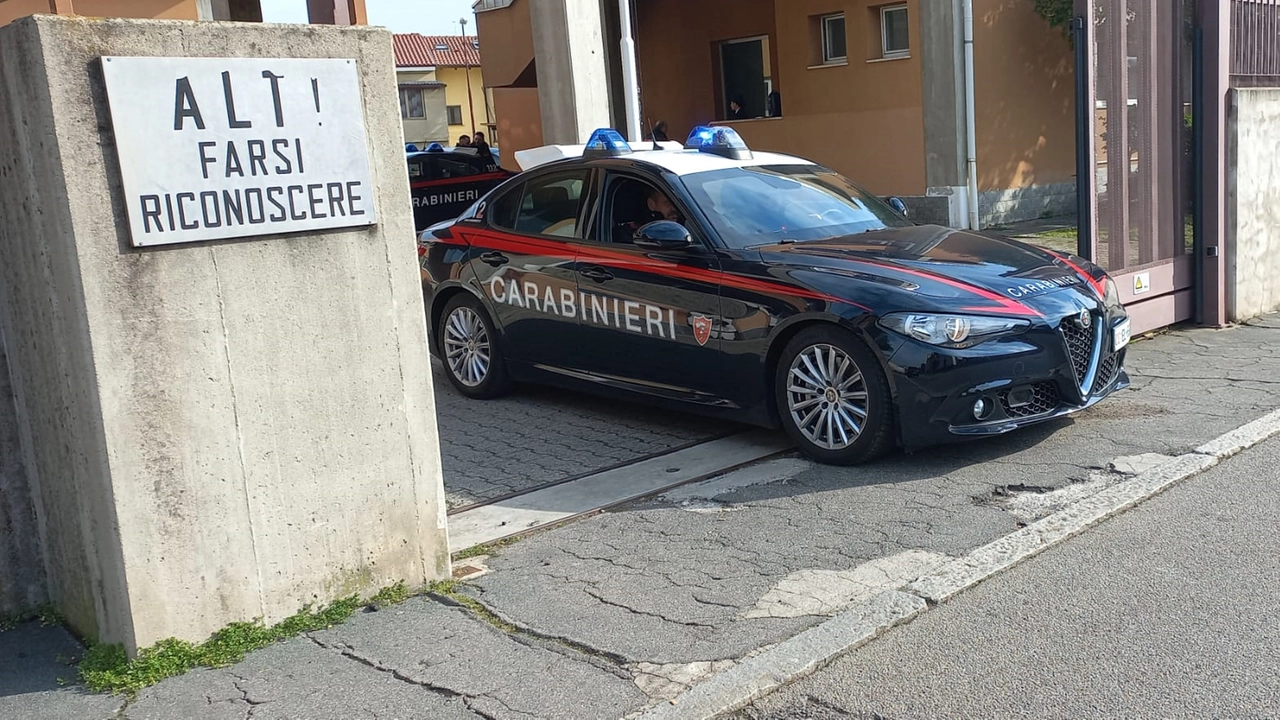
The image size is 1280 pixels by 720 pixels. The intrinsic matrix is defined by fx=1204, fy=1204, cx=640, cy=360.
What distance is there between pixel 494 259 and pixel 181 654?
13.7 feet

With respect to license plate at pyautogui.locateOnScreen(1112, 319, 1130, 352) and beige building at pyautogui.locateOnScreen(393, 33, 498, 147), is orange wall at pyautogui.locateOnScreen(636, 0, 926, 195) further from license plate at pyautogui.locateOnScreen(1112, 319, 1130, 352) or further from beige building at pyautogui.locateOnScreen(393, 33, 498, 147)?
beige building at pyautogui.locateOnScreen(393, 33, 498, 147)

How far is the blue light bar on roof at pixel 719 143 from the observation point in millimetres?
7609

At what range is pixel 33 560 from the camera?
4.72m

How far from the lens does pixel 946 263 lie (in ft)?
20.8

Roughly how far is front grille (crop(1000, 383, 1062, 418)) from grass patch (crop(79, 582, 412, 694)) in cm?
343

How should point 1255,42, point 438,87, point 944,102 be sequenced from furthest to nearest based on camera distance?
point 438,87 → point 944,102 → point 1255,42

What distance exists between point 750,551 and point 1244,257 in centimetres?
700

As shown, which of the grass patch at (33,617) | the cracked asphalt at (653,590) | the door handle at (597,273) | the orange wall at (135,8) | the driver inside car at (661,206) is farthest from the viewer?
the orange wall at (135,8)

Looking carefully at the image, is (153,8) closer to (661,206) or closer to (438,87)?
(661,206)

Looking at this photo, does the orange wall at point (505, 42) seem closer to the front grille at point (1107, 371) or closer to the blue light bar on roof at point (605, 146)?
the blue light bar on roof at point (605, 146)

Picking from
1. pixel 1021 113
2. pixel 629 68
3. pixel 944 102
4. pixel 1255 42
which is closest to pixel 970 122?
pixel 944 102

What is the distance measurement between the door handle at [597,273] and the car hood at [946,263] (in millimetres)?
1031

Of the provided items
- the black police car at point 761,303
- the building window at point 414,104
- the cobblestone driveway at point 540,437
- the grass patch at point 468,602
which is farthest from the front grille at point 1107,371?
the building window at point 414,104

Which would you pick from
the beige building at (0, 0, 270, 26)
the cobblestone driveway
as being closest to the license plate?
the cobblestone driveway
